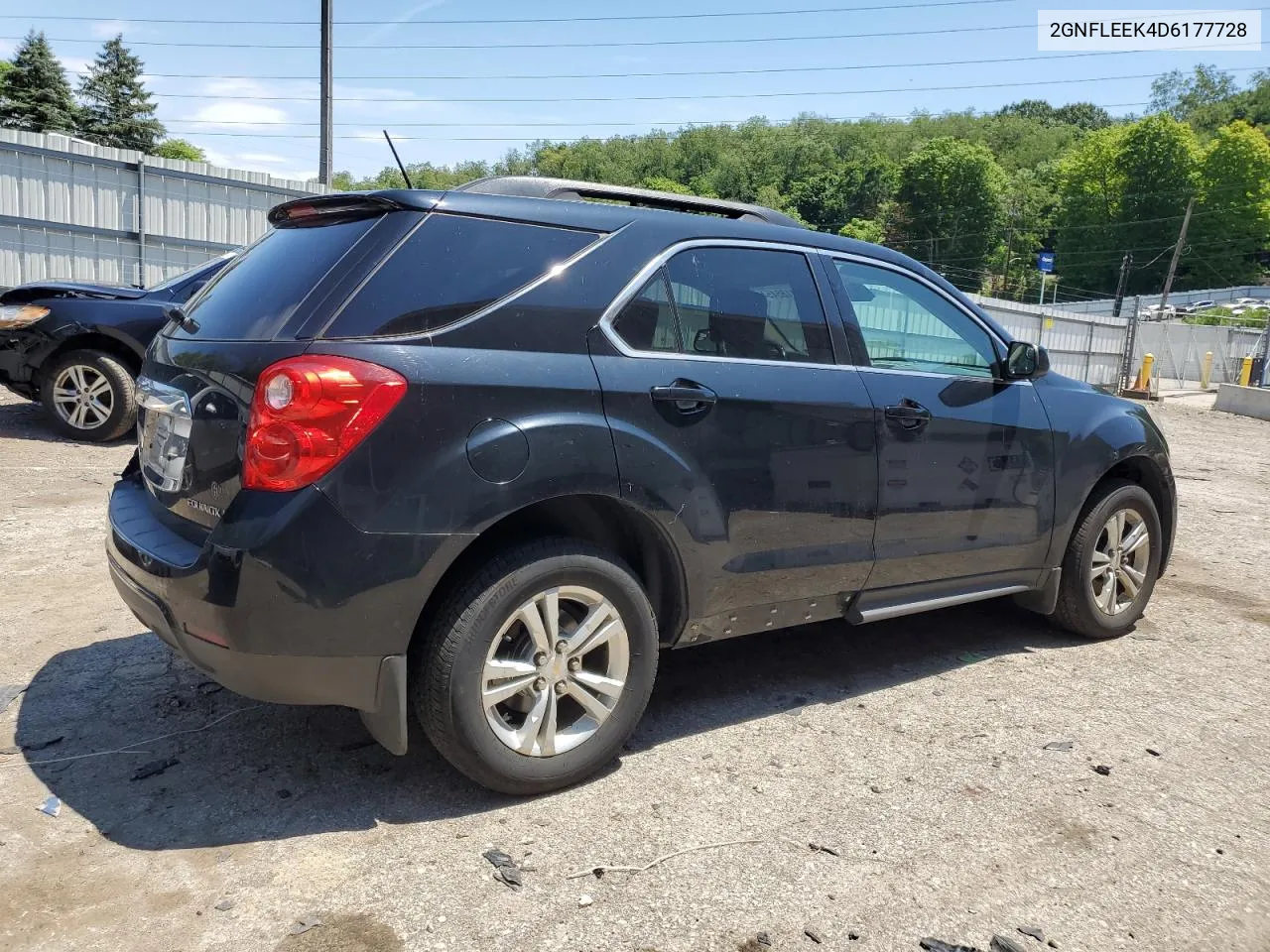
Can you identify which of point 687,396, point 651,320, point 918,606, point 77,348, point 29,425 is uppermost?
point 651,320

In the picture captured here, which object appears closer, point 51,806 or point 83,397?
point 51,806

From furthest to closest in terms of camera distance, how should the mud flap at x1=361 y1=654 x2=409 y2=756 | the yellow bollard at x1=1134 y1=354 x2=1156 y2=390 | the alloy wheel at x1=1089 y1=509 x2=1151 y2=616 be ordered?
the yellow bollard at x1=1134 y1=354 x2=1156 y2=390 → the alloy wheel at x1=1089 y1=509 x2=1151 y2=616 → the mud flap at x1=361 y1=654 x2=409 y2=756

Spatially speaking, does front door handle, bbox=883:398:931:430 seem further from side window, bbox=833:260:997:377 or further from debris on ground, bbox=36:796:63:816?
debris on ground, bbox=36:796:63:816

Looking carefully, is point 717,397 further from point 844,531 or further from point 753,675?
point 753,675

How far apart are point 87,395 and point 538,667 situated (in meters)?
6.94

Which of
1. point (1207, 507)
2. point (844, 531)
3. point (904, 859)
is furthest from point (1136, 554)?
point (1207, 507)

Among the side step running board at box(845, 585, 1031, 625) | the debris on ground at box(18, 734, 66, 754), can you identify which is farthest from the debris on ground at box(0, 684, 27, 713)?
the side step running board at box(845, 585, 1031, 625)

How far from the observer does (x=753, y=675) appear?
14.2 ft

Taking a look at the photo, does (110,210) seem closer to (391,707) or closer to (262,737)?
(262,737)

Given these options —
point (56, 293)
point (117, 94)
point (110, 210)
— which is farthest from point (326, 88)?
point (117, 94)

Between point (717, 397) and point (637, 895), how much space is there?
157 cm

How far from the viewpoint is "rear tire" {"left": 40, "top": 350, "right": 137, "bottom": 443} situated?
8.23m

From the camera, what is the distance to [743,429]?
340cm

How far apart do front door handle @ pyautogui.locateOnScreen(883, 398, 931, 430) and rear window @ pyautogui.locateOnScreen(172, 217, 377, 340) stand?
2051 mm
